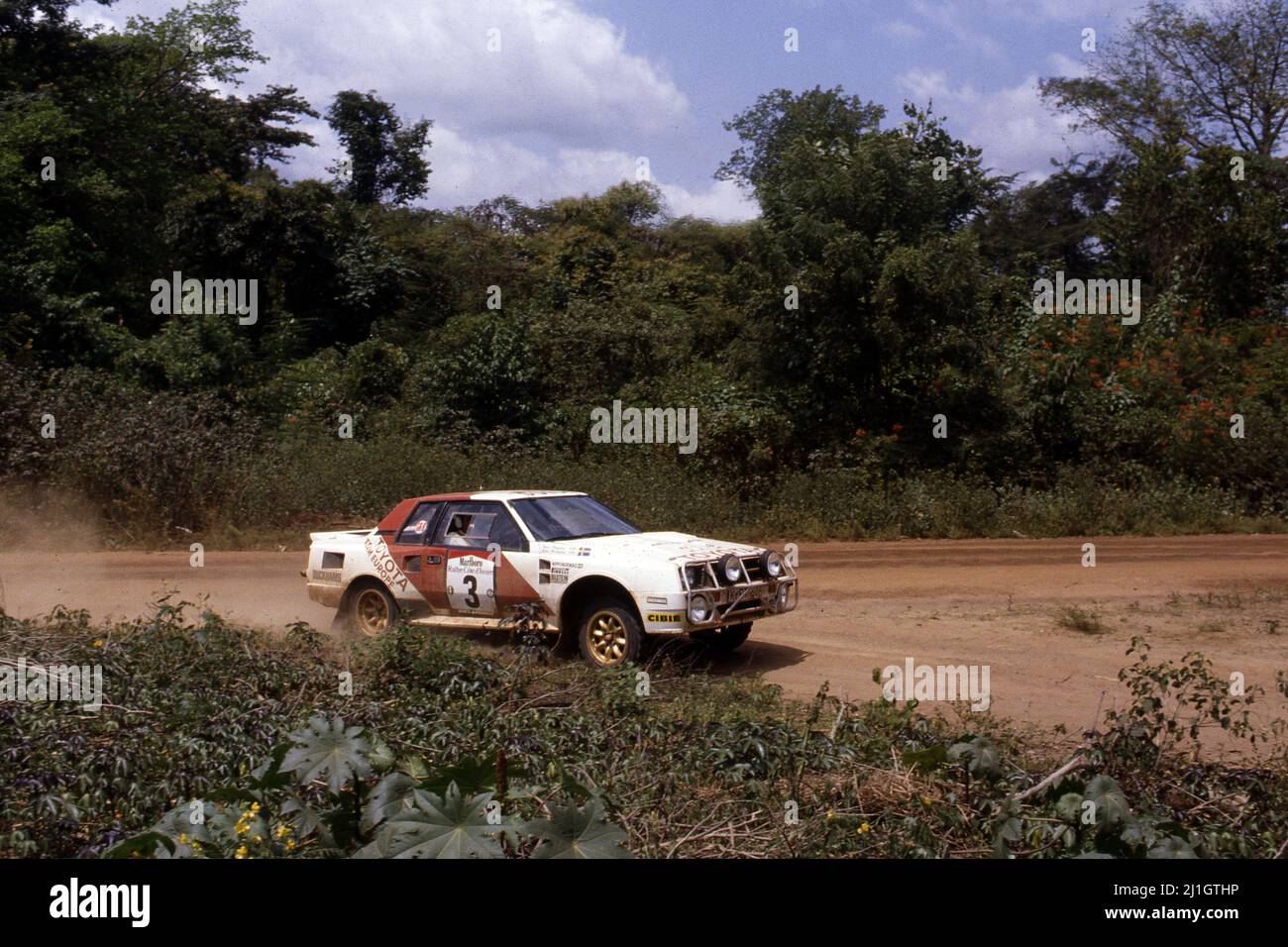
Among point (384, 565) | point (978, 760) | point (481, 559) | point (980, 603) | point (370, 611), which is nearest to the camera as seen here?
point (978, 760)

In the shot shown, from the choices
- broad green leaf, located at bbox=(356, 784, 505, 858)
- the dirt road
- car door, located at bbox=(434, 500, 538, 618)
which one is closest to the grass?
broad green leaf, located at bbox=(356, 784, 505, 858)

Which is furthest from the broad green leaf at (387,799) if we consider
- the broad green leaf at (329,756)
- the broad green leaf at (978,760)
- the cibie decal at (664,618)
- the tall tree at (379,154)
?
the tall tree at (379,154)

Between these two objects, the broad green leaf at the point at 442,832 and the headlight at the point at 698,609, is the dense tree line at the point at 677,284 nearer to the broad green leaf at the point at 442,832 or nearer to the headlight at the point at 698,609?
the headlight at the point at 698,609

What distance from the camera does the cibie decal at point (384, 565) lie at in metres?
10.9

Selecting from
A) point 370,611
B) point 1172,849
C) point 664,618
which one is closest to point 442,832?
point 1172,849

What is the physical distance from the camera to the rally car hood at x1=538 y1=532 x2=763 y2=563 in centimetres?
960

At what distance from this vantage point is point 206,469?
67.3 ft

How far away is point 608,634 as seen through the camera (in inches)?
379

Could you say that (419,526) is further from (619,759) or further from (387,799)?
(387,799)

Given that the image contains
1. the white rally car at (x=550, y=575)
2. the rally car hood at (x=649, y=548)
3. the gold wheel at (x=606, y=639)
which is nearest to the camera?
the white rally car at (x=550, y=575)

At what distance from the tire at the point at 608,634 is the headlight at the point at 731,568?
32.4 inches

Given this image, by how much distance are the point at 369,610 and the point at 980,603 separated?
6710mm

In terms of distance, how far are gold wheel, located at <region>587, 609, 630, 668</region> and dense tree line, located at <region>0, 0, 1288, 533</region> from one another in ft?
39.9
